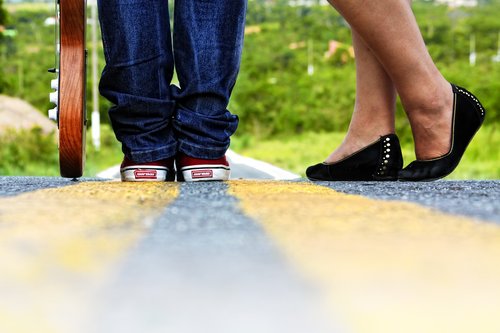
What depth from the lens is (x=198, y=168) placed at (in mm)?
2988

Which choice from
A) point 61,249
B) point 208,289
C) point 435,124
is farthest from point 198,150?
point 208,289

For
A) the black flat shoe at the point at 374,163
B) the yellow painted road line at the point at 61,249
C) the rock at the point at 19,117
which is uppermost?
the yellow painted road line at the point at 61,249

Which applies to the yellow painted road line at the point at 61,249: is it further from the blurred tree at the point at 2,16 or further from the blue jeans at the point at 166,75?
the blurred tree at the point at 2,16

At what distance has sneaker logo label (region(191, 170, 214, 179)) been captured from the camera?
299cm

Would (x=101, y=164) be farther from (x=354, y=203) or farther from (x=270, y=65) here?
(x=270, y=65)

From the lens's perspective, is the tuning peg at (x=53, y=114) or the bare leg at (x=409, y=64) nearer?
the bare leg at (x=409, y=64)

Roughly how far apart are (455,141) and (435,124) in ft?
0.37

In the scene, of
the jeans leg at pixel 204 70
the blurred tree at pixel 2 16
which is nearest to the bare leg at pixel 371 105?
the jeans leg at pixel 204 70

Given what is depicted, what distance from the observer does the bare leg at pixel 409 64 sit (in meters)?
2.99

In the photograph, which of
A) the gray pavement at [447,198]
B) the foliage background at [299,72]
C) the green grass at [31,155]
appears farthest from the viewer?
the foliage background at [299,72]

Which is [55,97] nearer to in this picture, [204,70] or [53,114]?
[53,114]

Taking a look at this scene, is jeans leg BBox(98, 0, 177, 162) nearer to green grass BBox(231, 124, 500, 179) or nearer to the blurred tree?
green grass BBox(231, 124, 500, 179)

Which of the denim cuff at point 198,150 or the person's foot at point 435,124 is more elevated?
the person's foot at point 435,124

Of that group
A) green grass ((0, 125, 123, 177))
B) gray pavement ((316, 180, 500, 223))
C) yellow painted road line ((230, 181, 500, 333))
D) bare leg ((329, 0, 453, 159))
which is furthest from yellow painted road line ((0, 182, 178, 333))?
green grass ((0, 125, 123, 177))
